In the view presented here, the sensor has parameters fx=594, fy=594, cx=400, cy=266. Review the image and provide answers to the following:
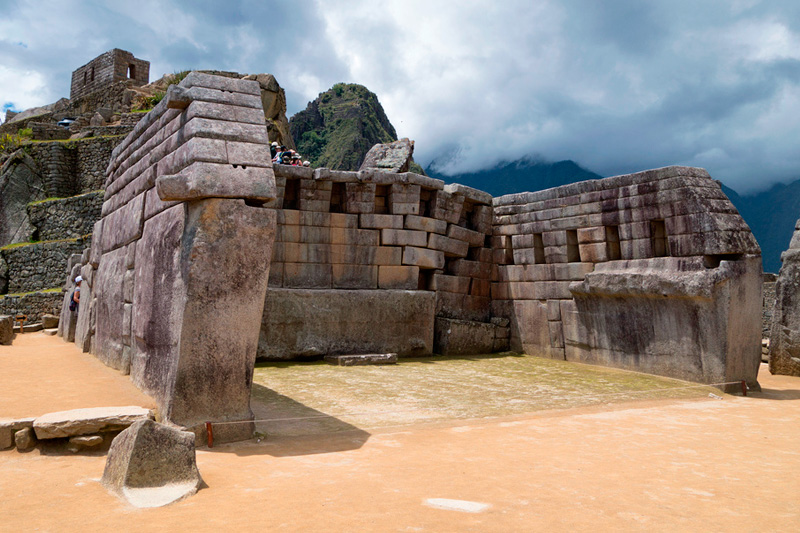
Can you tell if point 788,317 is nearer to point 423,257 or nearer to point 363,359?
point 423,257

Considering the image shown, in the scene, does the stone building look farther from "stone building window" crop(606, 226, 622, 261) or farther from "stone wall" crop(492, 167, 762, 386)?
"stone building window" crop(606, 226, 622, 261)

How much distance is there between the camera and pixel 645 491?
140 inches

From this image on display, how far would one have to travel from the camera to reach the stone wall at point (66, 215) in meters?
24.6

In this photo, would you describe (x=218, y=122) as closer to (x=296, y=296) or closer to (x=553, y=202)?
(x=296, y=296)

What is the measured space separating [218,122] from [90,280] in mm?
5629

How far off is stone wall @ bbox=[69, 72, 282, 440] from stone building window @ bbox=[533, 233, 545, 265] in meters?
7.16

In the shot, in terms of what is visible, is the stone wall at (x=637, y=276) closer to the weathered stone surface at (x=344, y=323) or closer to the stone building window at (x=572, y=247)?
the stone building window at (x=572, y=247)

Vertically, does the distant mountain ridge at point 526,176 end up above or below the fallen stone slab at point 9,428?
above

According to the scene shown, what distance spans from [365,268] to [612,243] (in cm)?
430

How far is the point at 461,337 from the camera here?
1134 cm

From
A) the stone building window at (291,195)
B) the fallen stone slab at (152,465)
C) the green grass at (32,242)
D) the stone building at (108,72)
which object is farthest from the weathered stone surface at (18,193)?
the fallen stone slab at (152,465)

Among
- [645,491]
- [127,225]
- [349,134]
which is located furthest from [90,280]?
[349,134]

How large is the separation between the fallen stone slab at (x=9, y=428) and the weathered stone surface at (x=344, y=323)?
5343 millimetres

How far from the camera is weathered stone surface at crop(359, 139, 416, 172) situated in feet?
42.1
